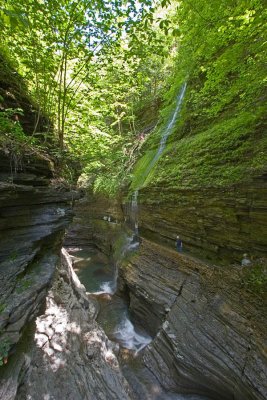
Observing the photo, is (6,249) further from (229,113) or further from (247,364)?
(229,113)

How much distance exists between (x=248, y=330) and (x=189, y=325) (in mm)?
1685

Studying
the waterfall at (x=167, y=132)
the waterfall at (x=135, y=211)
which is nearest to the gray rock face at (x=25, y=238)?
the waterfall at (x=135, y=211)

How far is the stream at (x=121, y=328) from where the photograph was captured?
645 cm

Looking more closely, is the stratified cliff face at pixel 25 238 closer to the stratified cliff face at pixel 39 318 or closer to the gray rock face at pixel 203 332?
the stratified cliff face at pixel 39 318

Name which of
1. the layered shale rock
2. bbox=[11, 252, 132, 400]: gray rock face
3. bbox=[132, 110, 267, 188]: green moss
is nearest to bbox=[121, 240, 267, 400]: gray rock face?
bbox=[11, 252, 132, 400]: gray rock face

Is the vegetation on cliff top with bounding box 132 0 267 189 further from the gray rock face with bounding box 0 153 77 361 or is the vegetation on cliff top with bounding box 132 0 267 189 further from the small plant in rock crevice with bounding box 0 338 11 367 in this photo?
→ the small plant in rock crevice with bounding box 0 338 11 367

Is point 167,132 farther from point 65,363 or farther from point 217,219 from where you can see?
point 65,363

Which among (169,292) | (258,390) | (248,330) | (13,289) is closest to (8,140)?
(13,289)

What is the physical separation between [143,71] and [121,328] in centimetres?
988

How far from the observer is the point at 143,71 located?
28.4 ft

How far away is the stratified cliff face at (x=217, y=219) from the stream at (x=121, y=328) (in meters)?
3.52

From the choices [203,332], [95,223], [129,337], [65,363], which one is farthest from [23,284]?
[95,223]

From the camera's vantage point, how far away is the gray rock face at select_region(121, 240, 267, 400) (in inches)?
212

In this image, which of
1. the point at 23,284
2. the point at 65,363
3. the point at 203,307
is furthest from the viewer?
the point at 203,307
